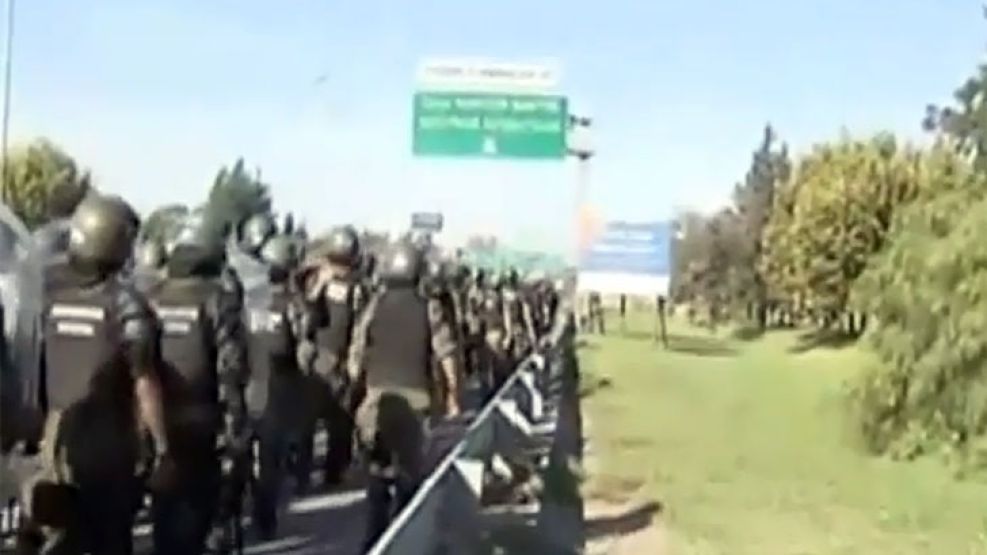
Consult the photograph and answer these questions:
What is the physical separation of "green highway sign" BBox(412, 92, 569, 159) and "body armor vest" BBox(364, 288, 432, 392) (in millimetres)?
228

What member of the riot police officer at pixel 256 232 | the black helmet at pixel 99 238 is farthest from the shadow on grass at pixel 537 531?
the black helmet at pixel 99 238

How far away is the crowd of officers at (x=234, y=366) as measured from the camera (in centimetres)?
215

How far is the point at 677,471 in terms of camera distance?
2109mm

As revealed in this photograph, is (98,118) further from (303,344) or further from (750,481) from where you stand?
(750,481)

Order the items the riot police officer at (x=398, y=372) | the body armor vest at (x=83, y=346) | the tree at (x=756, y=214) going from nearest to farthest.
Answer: the tree at (x=756, y=214)
the body armor vest at (x=83, y=346)
the riot police officer at (x=398, y=372)

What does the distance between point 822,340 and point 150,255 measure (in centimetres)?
81

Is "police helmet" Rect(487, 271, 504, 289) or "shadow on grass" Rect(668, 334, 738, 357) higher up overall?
"police helmet" Rect(487, 271, 504, 289)

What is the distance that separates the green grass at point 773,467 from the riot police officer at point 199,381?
50 centimetres

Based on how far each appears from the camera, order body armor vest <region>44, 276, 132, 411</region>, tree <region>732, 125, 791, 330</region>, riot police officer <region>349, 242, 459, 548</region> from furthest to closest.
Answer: riot police officer <region>349, 242, 459, 548</region>
body armor vest <region>44, 276, 132, 411</region>
tree <region>732, 125, 791, 330</region>

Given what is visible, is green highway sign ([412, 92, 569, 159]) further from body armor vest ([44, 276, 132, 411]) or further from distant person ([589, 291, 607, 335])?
body armor vest ([44, 276, 132, 411])

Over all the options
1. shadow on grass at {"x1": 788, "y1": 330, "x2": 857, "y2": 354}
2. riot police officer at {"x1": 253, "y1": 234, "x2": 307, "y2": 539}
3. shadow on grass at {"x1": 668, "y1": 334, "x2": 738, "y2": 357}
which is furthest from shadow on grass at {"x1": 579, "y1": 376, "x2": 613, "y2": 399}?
riot police officer at {"x1": 253, "y1": 234, "x2": 307, "y2": 539}

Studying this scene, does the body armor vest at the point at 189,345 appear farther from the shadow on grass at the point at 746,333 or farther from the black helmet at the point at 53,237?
the shadow on grass at the point at 746,333

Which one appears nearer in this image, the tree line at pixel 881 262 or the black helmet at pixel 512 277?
the tree line at pixel 881 262

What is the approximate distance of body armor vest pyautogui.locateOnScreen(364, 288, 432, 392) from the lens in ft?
7.40
